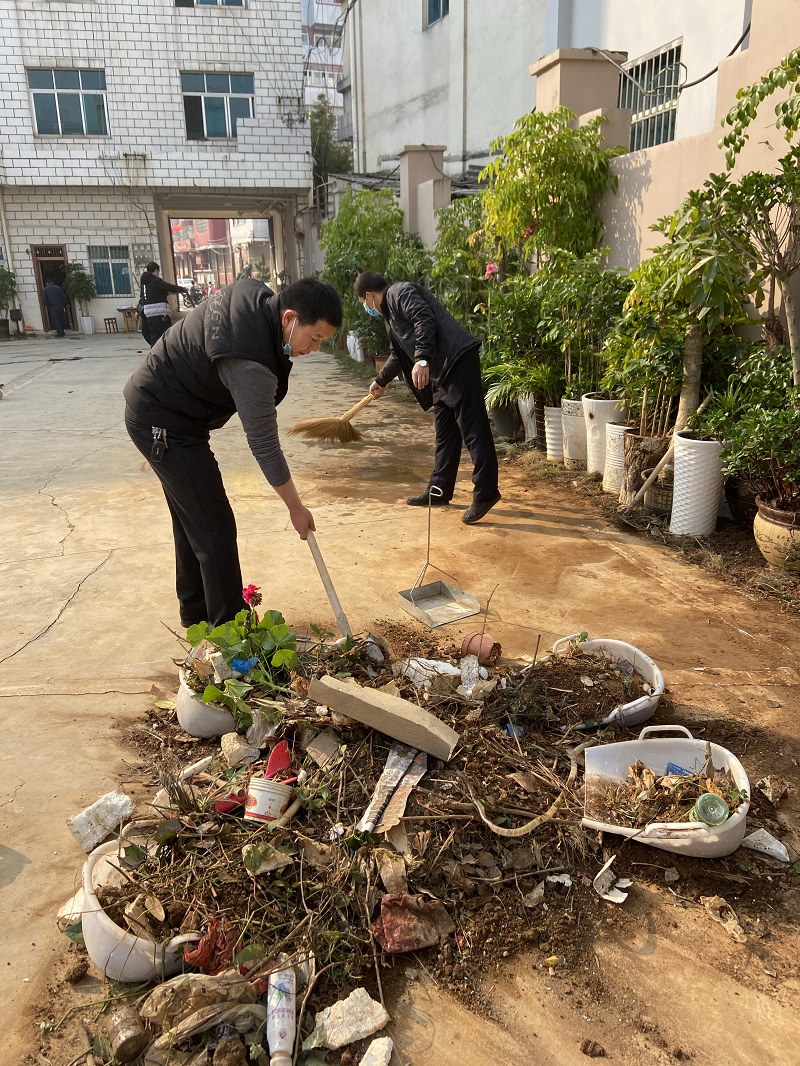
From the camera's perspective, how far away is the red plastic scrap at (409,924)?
196 cm

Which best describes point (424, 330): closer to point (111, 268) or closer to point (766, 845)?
point (766, 845)

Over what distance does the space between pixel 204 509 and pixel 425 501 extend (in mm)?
2626

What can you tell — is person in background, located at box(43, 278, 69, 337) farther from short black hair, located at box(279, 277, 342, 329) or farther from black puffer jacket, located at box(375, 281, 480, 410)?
short black hair, located at box(279, 277, 342, 329)

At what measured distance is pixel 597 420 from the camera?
18.8 ft

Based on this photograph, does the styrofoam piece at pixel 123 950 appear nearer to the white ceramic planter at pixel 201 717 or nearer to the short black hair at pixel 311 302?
the white ceramic planter at pixel 201 717

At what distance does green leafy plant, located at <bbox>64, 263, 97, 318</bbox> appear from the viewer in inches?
790

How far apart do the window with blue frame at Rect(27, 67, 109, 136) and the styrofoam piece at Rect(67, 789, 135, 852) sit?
2128cm

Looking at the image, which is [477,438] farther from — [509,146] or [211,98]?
[211,98]

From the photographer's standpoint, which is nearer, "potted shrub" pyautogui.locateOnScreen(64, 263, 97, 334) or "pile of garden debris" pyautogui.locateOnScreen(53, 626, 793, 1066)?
"pile of garden debris" pyautogui.locateOnScreen(53, 626, 793, 1066)

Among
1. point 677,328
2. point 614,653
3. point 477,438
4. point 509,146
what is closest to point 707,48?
point 509,146

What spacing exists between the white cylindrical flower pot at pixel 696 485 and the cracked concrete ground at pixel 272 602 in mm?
316

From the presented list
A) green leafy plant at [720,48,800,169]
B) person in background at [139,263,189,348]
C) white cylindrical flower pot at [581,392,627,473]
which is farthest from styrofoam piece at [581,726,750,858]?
person in background at [139,263,189,348]

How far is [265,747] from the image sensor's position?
257cm

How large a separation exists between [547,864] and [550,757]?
16.4 inches
